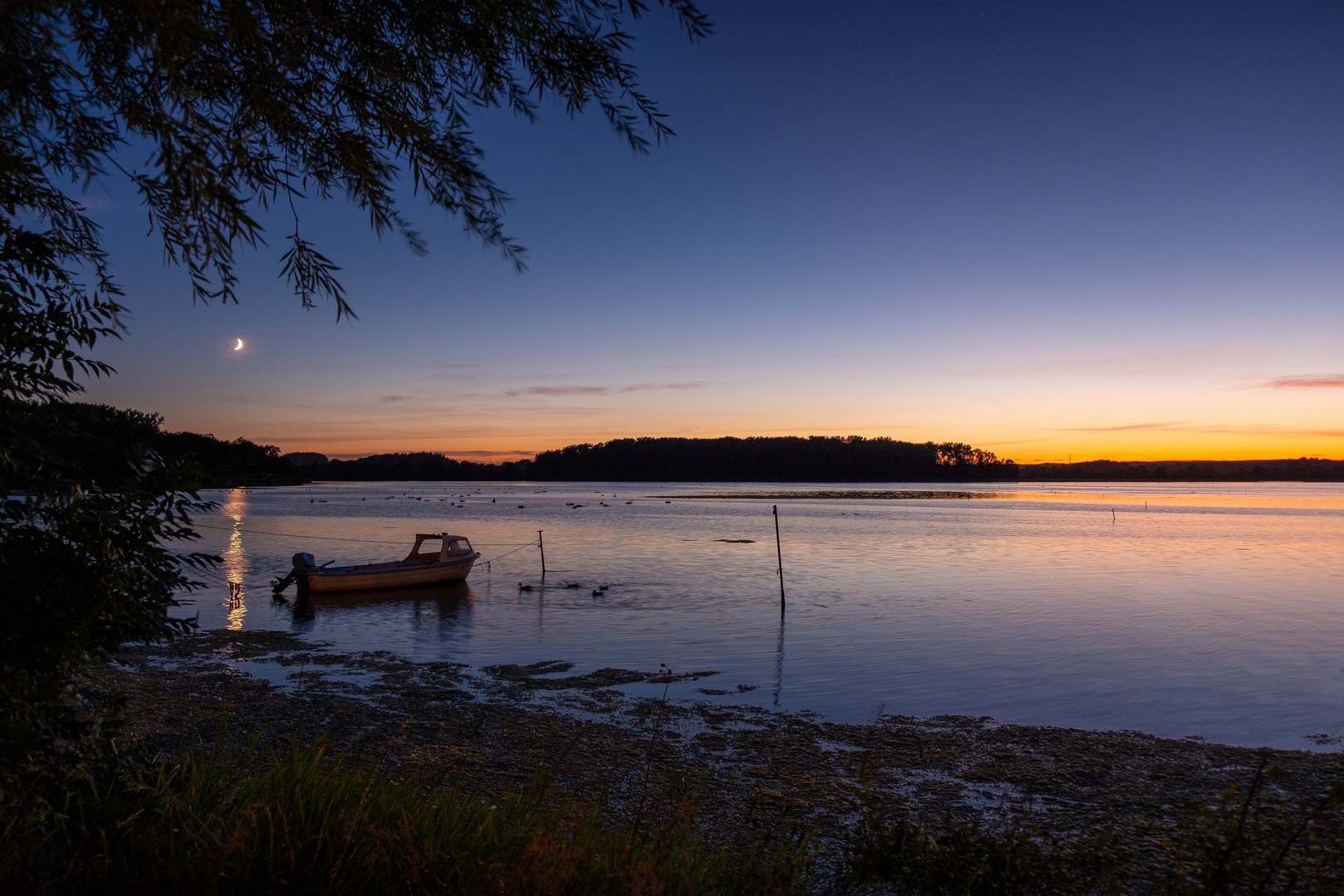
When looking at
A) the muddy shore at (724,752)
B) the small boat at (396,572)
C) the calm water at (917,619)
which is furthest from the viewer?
the small boat at (396,572)

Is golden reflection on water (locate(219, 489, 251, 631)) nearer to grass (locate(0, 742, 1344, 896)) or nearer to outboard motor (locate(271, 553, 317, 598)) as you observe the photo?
outboard motor (locate(271, 553, 317, 598))

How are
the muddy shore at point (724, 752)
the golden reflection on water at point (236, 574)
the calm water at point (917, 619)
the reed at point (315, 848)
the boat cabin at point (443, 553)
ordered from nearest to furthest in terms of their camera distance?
the reed at point (315, 848), the muddy shore at point (724, 752), the calm water at point (917, 619), the golden reflection on water at point (236, 574), the boat cabin at point (443, 553)

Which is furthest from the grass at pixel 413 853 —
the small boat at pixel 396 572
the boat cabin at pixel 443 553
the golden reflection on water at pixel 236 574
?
the boat cabin at pixel 443 553

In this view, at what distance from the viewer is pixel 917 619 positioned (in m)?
24.0

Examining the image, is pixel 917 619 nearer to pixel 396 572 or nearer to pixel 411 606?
pixel 411 606

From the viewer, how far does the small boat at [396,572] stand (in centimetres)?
2691

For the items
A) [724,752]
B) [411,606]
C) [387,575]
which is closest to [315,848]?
[724,752]

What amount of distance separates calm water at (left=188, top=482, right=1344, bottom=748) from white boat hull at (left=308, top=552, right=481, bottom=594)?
0.65 meters

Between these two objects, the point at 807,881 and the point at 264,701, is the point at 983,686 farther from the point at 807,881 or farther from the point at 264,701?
the point at 264,701

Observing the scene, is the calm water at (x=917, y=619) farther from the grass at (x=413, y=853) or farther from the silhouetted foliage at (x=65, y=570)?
the silhouetted foliage at (x=65, y=570)

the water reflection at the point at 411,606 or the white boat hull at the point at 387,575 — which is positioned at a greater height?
the white boat hull at the point at 387,575

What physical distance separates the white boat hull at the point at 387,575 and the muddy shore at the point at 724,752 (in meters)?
11.9

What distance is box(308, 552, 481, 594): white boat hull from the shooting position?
88.4 feet

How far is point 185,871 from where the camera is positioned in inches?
170
